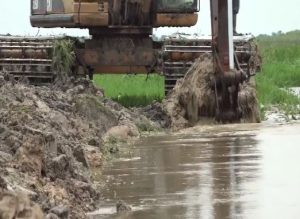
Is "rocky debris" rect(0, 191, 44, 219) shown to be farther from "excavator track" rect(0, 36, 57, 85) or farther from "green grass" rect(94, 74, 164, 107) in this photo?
"excavator track" rect(0, 36, 57, 85)

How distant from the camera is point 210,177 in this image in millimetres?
8086

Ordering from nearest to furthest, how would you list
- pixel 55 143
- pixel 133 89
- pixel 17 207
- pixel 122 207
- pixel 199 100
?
pixel 17 207, pixel 122 207, pixel 55 143, pixel 199 100, pixel 133 89

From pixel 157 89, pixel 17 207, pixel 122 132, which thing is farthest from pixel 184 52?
pixel 17 207

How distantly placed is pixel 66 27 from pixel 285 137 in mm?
8552

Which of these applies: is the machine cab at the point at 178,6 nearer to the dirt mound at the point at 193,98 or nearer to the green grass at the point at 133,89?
the green grass at the point at 133,89

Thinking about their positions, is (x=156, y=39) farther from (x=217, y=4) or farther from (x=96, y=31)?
(x=217, y=4)

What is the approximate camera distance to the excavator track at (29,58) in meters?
17.8

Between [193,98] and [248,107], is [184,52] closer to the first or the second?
[193,98]

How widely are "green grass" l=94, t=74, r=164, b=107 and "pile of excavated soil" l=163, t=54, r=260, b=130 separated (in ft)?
9.36

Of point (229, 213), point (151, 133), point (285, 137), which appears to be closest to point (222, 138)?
point (285, 137)

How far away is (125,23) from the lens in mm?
17969

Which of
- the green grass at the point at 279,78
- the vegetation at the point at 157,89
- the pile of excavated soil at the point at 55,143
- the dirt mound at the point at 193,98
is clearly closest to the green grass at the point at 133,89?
the vegetation at the point at 157,89

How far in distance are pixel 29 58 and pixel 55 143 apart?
401 inches

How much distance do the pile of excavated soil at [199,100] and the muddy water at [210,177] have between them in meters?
2.06
